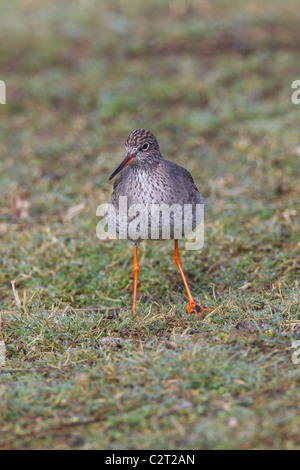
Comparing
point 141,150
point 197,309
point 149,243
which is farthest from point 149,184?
point 149,243

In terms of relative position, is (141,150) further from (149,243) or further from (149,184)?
(149,243)

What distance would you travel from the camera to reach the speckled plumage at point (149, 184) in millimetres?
4859

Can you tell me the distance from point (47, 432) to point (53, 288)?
237 cm

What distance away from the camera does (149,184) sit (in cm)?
491

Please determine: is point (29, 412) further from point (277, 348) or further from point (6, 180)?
point (6, 180)

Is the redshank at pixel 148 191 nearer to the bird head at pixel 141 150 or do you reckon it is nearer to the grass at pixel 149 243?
the bird head at pixel 141 150

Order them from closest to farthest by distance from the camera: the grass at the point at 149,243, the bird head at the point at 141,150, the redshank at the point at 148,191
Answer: the grass at the point at 149,243, the redshank at the point at 148,191, the bird head at the point at 141,150

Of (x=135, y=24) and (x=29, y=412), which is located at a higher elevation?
(x=135, y=24)

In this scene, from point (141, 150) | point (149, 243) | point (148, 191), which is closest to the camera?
point (148, 191)

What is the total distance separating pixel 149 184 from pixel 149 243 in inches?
63.1

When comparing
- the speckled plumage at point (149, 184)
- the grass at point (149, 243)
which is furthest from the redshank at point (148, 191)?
the grass at point (149, 243)

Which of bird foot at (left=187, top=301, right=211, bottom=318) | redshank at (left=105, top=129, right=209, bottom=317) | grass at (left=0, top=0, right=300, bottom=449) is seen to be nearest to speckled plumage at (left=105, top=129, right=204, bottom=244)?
redshank at (left=105, top=129, right=209, bottom=317)

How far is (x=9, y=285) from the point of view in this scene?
5926 mm

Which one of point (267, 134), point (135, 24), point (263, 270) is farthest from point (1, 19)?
point (263, 270)
